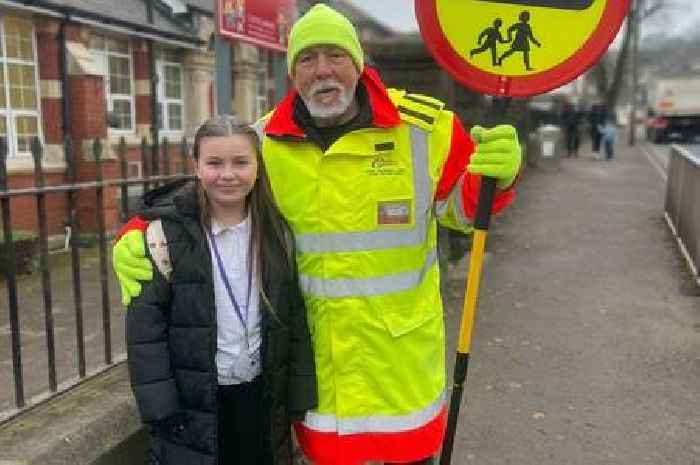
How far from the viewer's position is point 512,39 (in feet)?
7.95

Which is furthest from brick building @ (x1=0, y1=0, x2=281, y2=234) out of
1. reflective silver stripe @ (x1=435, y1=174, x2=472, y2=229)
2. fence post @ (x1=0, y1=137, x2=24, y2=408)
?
reflective silver stripe @ (x1=435, y1=174, x2=472, y2=229)

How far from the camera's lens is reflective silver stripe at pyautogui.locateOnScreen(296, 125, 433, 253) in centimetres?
230

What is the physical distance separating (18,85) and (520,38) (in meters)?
9.81

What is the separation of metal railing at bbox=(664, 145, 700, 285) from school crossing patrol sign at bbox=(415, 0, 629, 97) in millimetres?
5292

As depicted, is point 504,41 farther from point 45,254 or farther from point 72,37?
point 72,37

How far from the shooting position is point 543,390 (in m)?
4.44

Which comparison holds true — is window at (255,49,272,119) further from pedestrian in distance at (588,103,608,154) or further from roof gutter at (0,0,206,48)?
pedestrian in distance at (588,103,608,154)

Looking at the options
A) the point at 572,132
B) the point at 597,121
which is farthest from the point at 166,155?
the point at 597,121

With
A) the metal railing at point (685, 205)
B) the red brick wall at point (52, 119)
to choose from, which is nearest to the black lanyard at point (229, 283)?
the metal railing at point (685, 205)

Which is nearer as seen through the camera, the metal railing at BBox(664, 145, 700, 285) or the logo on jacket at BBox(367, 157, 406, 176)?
the logo on jacket at BBox(367, 157, 406, 176)

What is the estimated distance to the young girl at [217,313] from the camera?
217cm

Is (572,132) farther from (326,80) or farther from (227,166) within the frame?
(227,166)

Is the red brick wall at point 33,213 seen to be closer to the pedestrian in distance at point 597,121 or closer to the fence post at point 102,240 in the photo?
the fence post at point 102,240

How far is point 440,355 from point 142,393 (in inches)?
40.2
